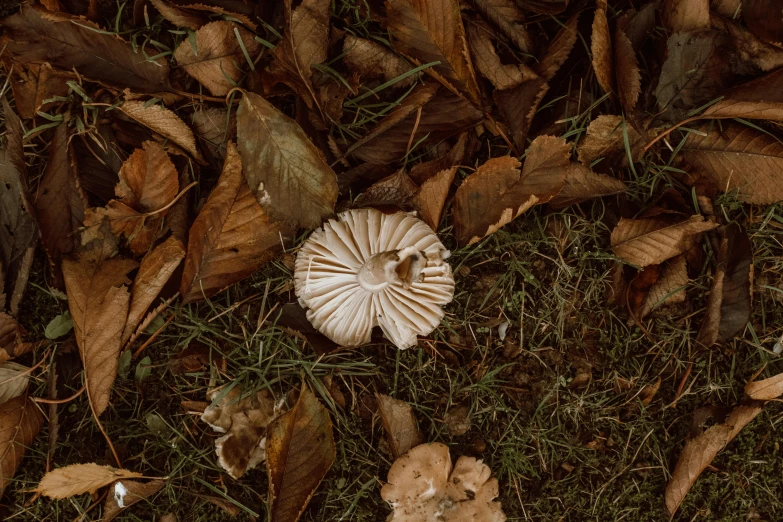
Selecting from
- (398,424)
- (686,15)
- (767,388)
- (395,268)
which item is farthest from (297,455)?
(686,15)

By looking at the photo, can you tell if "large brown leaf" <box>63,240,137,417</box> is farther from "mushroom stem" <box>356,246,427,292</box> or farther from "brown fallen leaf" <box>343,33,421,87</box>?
"brown fallen leaf" <box>343,33,421,87</box>

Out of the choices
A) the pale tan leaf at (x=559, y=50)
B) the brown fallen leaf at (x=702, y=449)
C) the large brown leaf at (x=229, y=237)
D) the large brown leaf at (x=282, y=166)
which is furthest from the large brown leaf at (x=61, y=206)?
the brown fallen leaf at (x=702, y=449)

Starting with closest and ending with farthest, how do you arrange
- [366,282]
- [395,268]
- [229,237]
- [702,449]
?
[395,268] → [366,282] → [229,237] → [702,449]

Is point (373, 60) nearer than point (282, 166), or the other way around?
point (282, 166)

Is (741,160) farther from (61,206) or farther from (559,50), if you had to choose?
(61,206)

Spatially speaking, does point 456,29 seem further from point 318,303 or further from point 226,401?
point 226,401

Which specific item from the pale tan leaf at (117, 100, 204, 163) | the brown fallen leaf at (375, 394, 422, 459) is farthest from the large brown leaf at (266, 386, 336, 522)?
the pale tan leaf at (117, 100, 204, 163)
